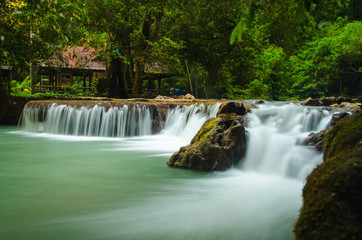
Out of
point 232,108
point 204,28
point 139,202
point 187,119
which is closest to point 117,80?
point 187,119

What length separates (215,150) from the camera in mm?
6641

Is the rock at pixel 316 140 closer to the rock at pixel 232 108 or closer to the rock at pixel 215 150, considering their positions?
the rock at pixel 215 150

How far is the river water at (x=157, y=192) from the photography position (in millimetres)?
3889

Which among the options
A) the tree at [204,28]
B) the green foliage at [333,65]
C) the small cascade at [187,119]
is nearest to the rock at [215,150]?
the small cascade at [187,119]

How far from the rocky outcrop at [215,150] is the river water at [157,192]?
0.67ft

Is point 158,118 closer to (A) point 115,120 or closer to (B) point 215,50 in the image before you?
(A) point 115,120

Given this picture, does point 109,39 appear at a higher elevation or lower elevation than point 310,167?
higher

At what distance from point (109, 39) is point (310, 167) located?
59.9ft

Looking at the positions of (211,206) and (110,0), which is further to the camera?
(110,0)

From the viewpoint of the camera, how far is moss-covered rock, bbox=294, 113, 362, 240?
2125 millimetres

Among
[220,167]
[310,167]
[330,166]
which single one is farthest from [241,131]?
[330,166]

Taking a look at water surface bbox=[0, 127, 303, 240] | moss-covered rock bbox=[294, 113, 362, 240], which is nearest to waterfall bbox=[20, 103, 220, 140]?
water surface bbox=[0, 127, 303, 240]

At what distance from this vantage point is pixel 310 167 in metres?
6.04

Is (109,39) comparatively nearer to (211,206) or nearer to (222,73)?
(222,73)
